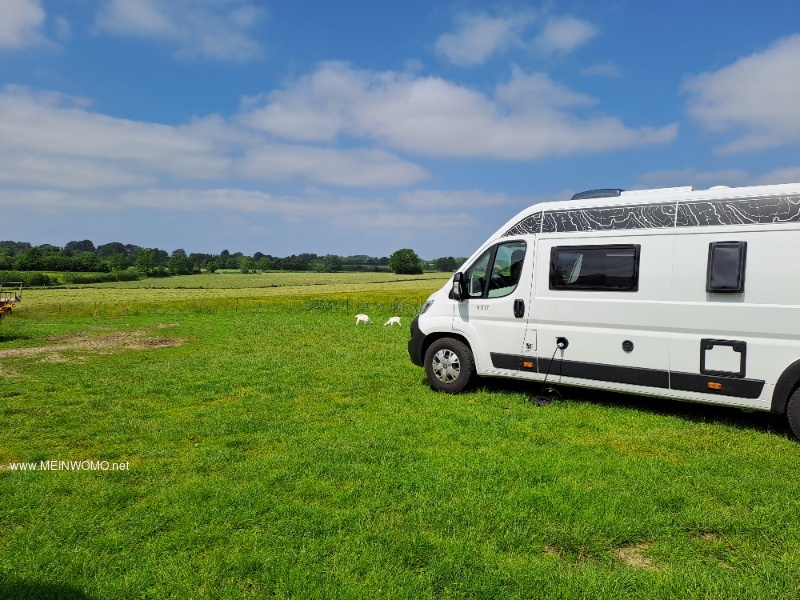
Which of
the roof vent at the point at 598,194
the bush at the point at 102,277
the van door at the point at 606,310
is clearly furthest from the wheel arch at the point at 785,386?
the bush at the point at 102,277

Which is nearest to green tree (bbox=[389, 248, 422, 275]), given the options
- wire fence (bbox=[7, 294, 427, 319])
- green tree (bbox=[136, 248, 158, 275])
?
green tree (bbox=[136, 248, 158, 275])

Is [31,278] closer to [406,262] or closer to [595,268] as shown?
[406,262]

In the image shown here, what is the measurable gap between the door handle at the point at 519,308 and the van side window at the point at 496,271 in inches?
9.2

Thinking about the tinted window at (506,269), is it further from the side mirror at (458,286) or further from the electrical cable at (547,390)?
the electrical cable at (547,390)

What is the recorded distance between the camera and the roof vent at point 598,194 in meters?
7.14

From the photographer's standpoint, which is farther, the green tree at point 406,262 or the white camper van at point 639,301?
the green tree at point 406,262

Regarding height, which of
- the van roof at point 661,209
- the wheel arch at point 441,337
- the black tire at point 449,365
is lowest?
the black tire at point 449,365

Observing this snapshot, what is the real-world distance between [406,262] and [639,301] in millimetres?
96723

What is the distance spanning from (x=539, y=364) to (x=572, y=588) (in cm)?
461

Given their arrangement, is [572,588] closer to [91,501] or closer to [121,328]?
[91,501]

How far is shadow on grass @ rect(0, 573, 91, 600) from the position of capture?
9.86ft

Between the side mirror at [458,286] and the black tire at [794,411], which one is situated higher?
the side mirror at [458,286]

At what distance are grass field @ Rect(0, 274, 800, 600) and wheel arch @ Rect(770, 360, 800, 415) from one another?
467 mm

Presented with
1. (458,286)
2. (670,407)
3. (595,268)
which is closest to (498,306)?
(458,286)
